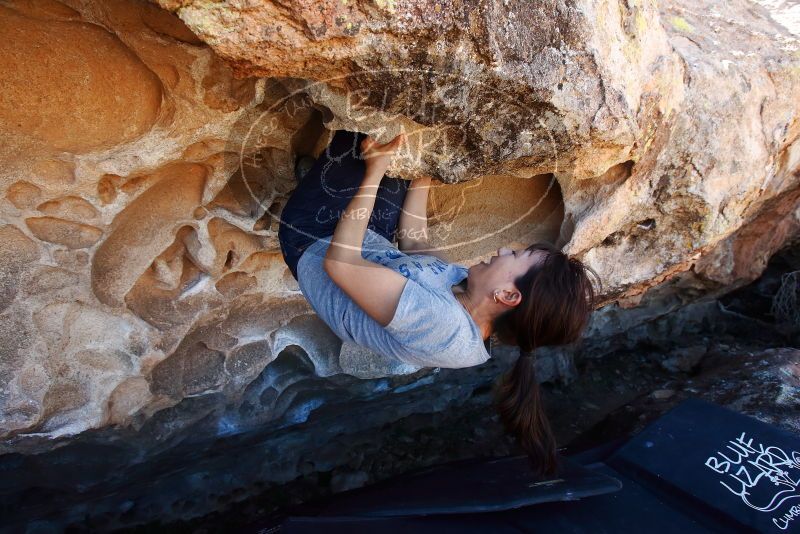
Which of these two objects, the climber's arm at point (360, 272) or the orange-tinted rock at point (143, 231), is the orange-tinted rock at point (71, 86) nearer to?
the orange-tinted rock at point (143, 231)

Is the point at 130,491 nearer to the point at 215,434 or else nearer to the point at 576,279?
the point at 215,434

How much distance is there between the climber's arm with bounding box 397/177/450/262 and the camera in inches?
48.3

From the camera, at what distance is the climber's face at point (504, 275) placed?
1035 mm

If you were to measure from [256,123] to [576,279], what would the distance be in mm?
644

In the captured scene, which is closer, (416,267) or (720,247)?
(416,267)

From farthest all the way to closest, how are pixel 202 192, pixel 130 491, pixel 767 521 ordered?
pixel 130 491 < pixel 767 521 < pixel 202 192

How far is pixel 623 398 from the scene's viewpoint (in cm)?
244

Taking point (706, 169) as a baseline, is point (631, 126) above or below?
above

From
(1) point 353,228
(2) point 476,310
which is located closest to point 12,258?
(1) point 353,228

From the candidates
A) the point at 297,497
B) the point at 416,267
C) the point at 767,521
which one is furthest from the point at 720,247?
the point at 297,497

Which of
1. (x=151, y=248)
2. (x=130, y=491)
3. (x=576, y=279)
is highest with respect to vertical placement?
(x=151, y=248)

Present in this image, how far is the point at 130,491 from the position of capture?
5.34 ft

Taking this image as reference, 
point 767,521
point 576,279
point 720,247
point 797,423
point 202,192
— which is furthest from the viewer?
point 720,247

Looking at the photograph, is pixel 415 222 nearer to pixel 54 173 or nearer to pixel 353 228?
pixel 353 228
